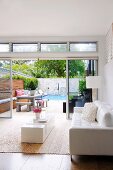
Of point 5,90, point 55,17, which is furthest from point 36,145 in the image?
point 5,90

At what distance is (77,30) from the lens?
6.61 meters

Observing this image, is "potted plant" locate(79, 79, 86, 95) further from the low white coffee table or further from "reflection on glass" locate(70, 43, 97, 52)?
the low white coffee table

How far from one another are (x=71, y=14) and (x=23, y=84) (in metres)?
7.69

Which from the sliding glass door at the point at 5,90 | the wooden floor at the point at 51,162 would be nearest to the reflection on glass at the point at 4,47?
the sliding glass door at the point at 5,90

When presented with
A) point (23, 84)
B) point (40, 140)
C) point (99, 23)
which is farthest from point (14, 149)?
point (23, 84)

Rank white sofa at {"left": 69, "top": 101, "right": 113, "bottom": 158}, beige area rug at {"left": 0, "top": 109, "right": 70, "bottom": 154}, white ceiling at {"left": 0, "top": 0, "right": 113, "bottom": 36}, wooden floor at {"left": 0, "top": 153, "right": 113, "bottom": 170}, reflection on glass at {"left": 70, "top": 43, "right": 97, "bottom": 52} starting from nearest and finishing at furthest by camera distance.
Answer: wooden floor at {"left": 0, "top": 153, "right": 113, "bottom": 170} < white sofa at {"left": 69, "top": 101, "right": 113, "bottom": 158} < beige area rug at {"left": 0, "top": 109, "right": 70, "bottom": 154} < white ceiling at {"left": 0, "top": 0, "right": 113, "bottom": 36} < reflection on glass at {"left": 70, "top": 43, "right": 97, "bottom": 52}

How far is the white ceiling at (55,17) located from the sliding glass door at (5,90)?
1.31 m

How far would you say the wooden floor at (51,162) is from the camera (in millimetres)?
3430

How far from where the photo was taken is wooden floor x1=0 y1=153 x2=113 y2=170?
11.3 feet

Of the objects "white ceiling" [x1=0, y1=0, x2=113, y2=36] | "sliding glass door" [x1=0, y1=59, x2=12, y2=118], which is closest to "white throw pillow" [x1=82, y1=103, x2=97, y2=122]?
"white ceiling" [x1=0, y1=0, x2=113, y2=36]

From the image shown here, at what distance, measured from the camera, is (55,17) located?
5.38m

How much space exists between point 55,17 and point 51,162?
A: 3.22 metres

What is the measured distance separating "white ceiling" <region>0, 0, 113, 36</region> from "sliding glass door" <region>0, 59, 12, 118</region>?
131cm

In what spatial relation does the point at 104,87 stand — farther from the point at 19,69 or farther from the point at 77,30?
the point at 19,69
